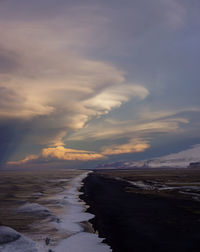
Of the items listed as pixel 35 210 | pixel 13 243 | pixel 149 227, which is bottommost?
pixel 149 227

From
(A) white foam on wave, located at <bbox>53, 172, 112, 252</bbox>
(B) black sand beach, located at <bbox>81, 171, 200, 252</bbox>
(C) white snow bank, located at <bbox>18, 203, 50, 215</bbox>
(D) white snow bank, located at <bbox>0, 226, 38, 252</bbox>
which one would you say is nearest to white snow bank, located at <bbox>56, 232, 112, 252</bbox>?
(A) white foam on wave, located at <bbox>53, 172, 112, 252</bbox>

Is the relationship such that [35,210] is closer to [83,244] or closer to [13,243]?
[13,243]

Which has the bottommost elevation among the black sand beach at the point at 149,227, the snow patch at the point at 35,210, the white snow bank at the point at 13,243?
the black sand beach at the point at 149,227

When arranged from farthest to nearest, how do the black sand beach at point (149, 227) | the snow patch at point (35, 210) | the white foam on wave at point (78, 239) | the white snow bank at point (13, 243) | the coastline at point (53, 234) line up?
the snow patch at point (35, 210) < the black sand beach at point (149, 227) < the coastline at point (53, 234) < the white foam on wave at point (78, 239) < the white snow bank at point (13, 243)

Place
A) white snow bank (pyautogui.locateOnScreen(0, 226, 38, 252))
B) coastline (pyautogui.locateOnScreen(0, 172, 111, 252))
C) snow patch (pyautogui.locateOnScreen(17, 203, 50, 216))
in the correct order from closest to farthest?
1. white snow bank (pyautogui.locateOnScreen(0, 226, 38, 252))
2. coastline (pyautogui.locateOnScreen(0, 172, 111, 252))
3. snow patch (pyautogui.locateOnScreen(17, 203, 50, 216))

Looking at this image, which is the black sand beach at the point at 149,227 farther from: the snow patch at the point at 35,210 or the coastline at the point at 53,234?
the snow patch at the point at 35,210

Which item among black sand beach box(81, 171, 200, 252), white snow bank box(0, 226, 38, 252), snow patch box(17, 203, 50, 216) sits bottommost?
black sand beach box(81, 171, 200, 252)

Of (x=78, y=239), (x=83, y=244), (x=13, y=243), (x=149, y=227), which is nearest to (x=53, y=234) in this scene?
(x=78, y=239)

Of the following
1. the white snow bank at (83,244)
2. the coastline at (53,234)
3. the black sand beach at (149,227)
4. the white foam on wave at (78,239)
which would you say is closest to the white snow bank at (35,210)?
the coastline at (53,234)

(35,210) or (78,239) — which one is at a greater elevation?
(35,210)

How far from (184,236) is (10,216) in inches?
737

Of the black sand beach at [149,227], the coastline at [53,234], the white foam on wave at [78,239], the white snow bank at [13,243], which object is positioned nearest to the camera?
the white snow bank at [13,243]

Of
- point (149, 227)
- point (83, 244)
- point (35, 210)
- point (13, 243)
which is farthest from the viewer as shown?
point (35, 210)

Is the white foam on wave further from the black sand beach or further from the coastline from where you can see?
the black sand beach
